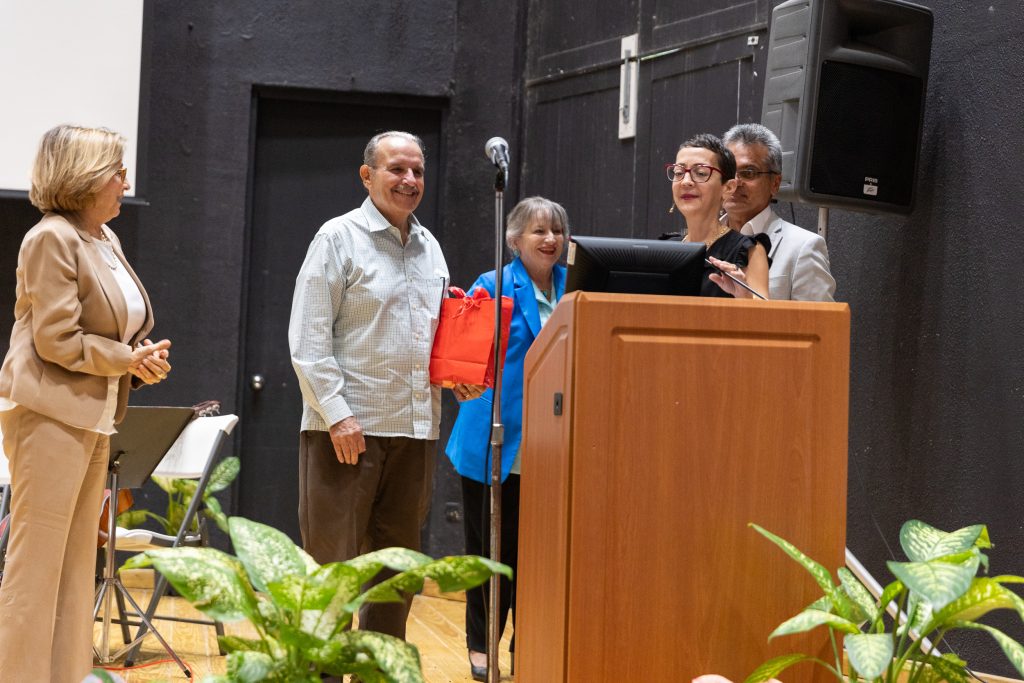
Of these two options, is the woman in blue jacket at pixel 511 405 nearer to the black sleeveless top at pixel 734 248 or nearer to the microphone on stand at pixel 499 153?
the microphone on stand at pixel 499 153

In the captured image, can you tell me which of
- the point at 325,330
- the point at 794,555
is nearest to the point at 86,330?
the point at 325,330

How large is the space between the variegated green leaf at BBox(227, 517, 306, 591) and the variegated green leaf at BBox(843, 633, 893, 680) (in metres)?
0.80

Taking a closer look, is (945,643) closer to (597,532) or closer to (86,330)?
(597,532)

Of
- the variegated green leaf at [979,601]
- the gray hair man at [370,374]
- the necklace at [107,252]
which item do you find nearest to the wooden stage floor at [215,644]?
the gray hair man at [370,374]

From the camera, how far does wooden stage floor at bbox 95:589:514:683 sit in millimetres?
3885

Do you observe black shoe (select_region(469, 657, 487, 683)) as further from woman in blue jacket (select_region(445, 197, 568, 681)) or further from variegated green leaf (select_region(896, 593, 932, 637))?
variegated green leaf (select_region(896, 593, 932, 637))

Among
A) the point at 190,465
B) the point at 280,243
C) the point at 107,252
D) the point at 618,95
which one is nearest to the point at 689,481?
Answer: the point at 107,252

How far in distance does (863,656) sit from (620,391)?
62 centimetres

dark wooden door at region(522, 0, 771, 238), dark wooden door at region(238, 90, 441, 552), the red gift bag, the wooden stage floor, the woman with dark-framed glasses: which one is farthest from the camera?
dark wooden door at region(238, 90, 441, 552)

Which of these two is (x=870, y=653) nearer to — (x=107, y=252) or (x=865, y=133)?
(x=107, y=252)

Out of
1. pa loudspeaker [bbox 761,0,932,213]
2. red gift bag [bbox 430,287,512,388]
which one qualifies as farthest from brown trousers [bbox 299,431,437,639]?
pa loudspeaker [bbox 761,0,932,213]

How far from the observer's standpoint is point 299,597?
5.18 ft

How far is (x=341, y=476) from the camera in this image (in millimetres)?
3404

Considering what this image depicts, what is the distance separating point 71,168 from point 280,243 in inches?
115
